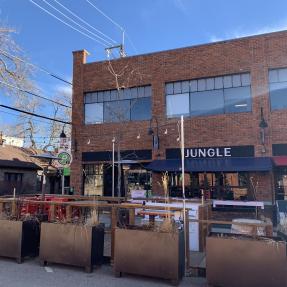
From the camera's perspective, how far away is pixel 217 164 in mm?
14039

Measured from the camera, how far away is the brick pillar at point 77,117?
17.7m

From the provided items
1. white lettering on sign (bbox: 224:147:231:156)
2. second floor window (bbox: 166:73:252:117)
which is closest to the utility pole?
second floor window (bbox: 166:73:252:117)

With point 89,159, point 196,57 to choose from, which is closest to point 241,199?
point 196,57

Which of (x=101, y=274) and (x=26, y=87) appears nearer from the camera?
(x=101, y=274)

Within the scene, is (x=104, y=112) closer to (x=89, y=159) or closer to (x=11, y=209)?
(x=89, y=159)

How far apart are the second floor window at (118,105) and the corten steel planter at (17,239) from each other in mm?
10238

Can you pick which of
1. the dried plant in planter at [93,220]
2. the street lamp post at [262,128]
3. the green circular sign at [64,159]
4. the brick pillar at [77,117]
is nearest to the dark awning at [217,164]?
the street lamp post at [262,128]

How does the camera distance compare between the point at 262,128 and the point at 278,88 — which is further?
the point at 278,88

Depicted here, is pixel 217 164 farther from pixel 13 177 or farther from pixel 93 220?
pixel 13 177

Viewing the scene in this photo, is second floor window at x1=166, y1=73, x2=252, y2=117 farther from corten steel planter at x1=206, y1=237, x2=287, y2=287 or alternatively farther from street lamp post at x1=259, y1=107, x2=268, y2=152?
corten steel planter at x1=206, y1=237, x2=287, y2=287

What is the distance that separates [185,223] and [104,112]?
12017mm

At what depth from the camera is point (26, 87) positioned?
20.7 metres

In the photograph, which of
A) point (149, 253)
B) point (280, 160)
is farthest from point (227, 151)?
point (149, 253)

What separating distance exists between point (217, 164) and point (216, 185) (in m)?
1.22
